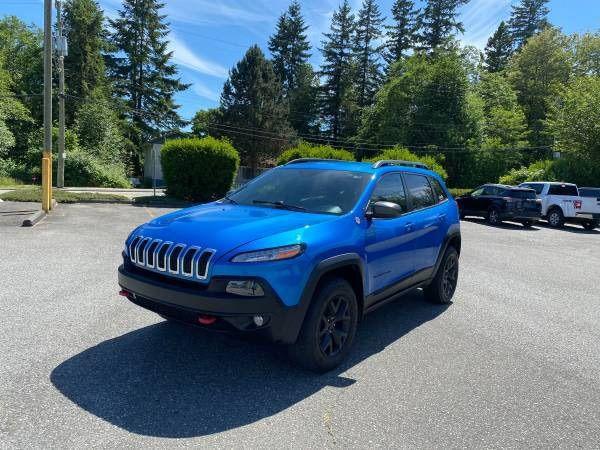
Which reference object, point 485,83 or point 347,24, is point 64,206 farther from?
point 347,24

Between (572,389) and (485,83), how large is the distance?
5034 centimetres

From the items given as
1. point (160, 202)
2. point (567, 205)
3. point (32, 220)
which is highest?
point (567, 205)

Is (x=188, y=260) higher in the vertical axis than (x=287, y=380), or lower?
higher

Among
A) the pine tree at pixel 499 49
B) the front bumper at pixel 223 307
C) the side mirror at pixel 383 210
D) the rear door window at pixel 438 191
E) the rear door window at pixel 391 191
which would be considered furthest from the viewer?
the pine tree at pixel 499 49

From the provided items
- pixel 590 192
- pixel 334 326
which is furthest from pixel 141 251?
pixel 590 192

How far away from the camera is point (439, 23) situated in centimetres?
5384

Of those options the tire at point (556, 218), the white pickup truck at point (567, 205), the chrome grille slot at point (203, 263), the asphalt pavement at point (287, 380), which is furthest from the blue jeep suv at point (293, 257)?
the tire at point (556, 218)

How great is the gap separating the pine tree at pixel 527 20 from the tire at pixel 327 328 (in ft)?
217

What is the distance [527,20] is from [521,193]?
2059 inches

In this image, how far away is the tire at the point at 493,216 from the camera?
18.3 meters

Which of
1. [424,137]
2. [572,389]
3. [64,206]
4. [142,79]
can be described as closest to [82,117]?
[142,79]

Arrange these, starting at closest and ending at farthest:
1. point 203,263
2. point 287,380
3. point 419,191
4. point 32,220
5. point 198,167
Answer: point 203,263 → point 287,380 → point 419,191 → point 32,220 → point 198,167

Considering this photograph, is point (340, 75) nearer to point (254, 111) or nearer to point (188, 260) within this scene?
point (254, 111)

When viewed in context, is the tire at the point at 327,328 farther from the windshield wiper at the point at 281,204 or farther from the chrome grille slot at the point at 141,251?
the chrome grille slot at the point at 141,251
